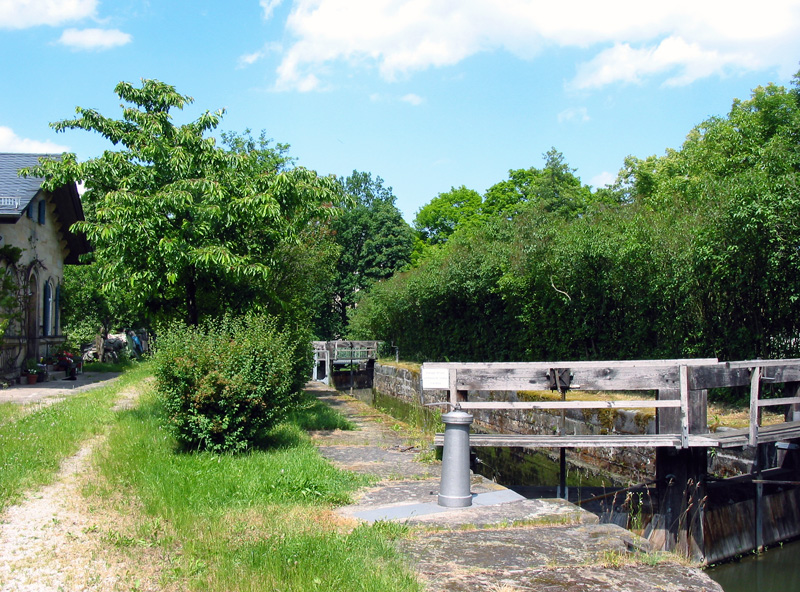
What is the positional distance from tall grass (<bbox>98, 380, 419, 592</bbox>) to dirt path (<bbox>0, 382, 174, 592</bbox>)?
1.00 feet

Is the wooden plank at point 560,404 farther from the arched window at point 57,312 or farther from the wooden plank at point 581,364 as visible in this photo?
the arched window at point 57,312

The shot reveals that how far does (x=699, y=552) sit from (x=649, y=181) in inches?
964

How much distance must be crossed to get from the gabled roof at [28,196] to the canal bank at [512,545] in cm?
1319

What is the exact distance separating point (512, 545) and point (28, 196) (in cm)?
1779

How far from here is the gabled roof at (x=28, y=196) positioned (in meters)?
17.8

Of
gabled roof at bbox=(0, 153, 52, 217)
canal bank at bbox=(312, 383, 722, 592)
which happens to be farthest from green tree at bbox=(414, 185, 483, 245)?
canal bank at bbox=(312, 383, 722, 592)

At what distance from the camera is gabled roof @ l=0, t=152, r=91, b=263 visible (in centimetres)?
1784

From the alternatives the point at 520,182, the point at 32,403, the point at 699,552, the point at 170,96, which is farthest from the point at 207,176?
the point at 520,182

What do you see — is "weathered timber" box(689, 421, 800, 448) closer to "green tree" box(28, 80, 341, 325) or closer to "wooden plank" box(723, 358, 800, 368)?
"wooden plank" box(723, 358, 800, 368)

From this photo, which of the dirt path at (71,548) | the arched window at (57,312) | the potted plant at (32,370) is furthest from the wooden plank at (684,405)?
the arched window at (57,312)

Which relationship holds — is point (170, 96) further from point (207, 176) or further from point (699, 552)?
point (699, 552)

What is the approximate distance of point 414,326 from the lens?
3186 cm

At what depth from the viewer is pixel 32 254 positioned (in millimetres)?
20734

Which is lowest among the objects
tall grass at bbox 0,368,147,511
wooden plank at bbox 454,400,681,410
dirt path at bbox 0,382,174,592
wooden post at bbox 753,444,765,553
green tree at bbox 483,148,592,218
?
wooden post at bbox 753,444,765,553
